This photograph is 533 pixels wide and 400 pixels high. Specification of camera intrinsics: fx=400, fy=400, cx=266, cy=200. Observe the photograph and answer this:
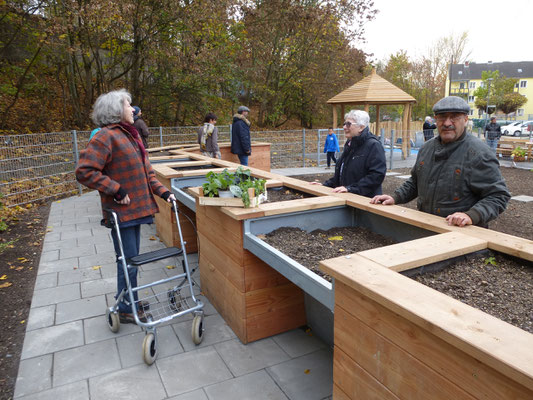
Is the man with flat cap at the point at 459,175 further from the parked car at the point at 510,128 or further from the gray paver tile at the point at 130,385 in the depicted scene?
the parked car at the point at 510,128

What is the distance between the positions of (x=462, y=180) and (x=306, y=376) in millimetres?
1708

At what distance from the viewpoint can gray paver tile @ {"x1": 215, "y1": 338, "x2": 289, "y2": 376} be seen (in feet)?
9.58

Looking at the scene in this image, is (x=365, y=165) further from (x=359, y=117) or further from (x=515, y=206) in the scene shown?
(x=515, y=206)

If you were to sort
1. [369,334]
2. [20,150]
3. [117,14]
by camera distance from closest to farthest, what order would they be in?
[369,334], [20,150], [117,14]

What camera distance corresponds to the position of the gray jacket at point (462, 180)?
2.52 meters

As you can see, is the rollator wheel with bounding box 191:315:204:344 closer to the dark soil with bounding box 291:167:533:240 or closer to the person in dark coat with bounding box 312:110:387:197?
the person in dark coat with bounding box 312:110:387:197

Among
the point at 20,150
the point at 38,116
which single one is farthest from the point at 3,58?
the point at 20,150

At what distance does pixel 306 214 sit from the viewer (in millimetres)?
3248

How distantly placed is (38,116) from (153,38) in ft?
16.2

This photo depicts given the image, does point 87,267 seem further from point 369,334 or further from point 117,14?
point 117,14

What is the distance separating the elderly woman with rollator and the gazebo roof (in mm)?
14430

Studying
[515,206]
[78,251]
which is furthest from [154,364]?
[515,206]

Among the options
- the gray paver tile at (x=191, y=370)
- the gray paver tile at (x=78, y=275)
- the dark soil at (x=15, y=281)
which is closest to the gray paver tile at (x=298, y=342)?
the gray paver tile at (x=191, y=370)

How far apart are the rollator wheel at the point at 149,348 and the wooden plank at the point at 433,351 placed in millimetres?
1728
